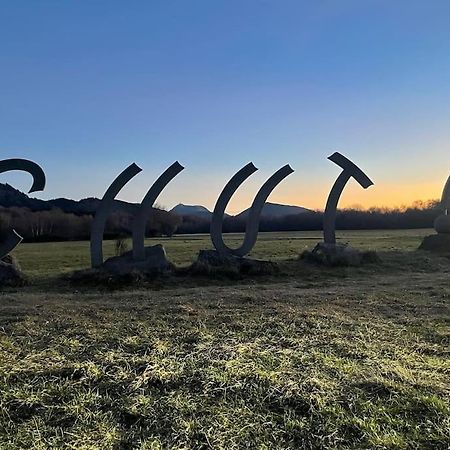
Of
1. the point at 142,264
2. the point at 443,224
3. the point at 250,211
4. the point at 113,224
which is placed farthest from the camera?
the point at 113,224

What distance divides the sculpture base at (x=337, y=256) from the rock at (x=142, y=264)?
3.42 m

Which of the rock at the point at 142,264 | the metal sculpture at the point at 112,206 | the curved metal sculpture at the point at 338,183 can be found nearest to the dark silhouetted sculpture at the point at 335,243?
the curved metal sculpture at the point at 338,183

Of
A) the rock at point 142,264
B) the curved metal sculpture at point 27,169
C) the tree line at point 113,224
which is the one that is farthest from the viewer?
the tree line at point 113,224

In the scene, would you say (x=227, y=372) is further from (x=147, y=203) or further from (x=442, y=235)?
(x=442, y=235)

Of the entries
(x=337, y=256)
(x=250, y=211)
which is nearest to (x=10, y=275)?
(x=250, y=211)

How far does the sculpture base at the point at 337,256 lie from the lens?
39.5 ft

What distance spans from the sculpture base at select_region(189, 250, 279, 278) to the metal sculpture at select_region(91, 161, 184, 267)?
1.28 meters

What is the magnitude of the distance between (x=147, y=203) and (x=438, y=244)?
850 cm

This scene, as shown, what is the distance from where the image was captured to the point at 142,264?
1093 cm

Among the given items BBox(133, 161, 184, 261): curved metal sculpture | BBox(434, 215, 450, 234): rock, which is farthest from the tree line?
BBox(434, 215, 450, 234): rock

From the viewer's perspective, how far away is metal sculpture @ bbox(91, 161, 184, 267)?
11.3 metres

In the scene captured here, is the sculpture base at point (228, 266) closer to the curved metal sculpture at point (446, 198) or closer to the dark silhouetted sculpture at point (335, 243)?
the dark silhouetted sculpture at point (335, 243)

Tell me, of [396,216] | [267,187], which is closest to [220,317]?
[267,187]

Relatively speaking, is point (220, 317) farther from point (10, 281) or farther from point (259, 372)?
point (10, 281)
